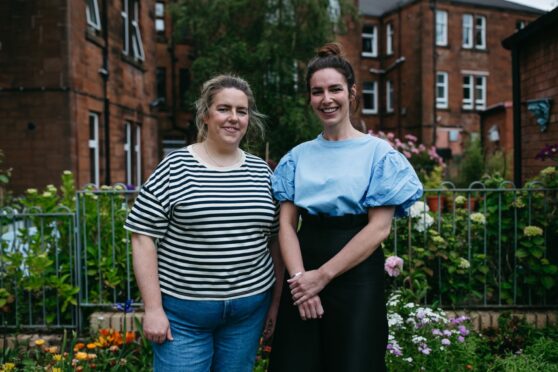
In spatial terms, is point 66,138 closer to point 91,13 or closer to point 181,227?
point 91,13

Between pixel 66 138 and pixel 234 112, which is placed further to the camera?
pixel 66 138

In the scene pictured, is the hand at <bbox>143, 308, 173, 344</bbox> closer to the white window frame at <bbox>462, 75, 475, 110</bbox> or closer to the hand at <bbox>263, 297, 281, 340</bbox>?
the hand at <bbox>263, 297, 281, 340</bbox>

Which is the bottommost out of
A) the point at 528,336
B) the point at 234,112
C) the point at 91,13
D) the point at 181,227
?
the point at 528,336

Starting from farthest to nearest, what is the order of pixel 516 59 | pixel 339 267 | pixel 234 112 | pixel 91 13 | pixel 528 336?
pixel 91 13
pixel 516 59
pixel 528 336
pixel 234 112
pixel 339 267

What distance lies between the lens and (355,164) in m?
2.43

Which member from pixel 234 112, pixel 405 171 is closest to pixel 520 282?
pixel 405 171

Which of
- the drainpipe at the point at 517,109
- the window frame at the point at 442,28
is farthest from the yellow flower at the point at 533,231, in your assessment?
the window frame at the point at 442,28

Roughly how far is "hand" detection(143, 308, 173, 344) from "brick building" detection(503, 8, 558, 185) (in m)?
5.82

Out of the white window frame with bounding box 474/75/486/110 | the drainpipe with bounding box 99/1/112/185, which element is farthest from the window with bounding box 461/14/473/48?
the drainpipe with bounding box 99/1/112/185

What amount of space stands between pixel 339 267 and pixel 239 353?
2.02ft

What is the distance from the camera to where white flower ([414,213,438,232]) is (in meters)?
4.90

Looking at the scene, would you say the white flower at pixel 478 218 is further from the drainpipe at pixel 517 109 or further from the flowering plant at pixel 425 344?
the drainpipe at pixel 517 109

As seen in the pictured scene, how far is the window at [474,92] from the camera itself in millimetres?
29219

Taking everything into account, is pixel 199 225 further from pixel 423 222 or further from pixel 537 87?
pixel 537 87
